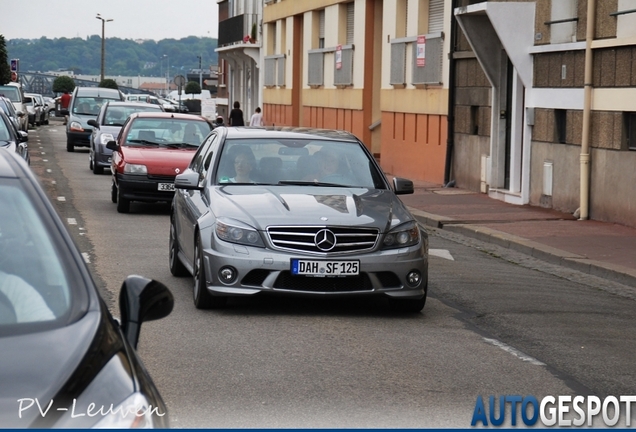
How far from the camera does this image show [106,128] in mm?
28969

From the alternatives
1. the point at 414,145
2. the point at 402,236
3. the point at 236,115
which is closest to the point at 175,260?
the point at 402,236

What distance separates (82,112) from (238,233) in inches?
1229

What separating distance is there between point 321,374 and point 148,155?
12145mm

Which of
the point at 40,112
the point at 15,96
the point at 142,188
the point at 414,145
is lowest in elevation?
Result: the point at 142,188

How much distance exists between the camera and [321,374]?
7453mm

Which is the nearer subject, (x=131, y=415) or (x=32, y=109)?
(x=131, y=415)

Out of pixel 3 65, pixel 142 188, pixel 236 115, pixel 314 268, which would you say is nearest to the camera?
pixel 314 268

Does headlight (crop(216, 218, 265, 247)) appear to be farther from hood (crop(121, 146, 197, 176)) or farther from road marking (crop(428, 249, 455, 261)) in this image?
hood (crop(121, 146, 197, 176))

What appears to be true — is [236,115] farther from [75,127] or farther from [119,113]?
[119,113]

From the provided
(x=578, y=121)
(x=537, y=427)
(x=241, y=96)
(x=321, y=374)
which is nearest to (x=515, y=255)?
(x=578, y=121)

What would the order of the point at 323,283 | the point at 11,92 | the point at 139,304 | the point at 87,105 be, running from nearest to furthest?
1. the point at 139,304
2. the point at 323,283
3. the point at 87,105
4. the point at 11,92

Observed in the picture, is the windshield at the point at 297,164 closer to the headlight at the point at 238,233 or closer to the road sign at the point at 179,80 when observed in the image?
the headlight at the point at 238,233

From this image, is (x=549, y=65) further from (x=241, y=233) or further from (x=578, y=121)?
(x=241, y=233)

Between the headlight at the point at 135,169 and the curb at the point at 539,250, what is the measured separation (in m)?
4.33
